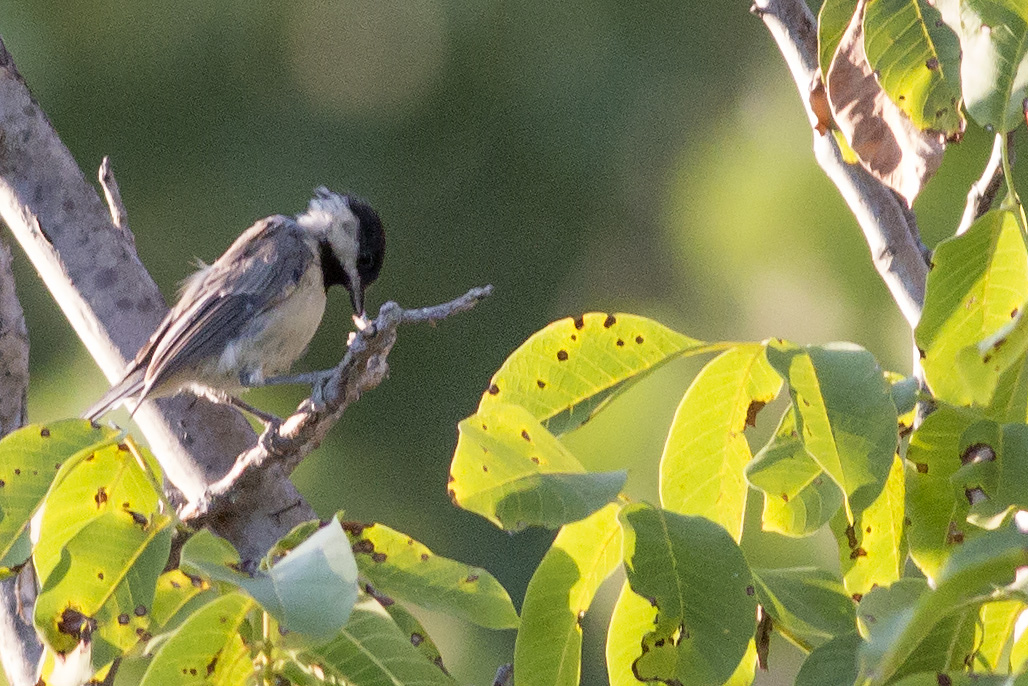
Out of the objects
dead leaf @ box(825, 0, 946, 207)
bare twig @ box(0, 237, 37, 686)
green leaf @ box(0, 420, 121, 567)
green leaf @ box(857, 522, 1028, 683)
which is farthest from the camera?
bare twig @ box(0, 237, 37, 686)

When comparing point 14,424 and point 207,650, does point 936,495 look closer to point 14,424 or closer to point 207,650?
point 207,650

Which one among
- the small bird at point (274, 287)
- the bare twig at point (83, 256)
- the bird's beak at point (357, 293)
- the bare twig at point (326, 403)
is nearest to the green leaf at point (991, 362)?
the bare twig at point (326, 403)

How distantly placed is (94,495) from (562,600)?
1.53ft

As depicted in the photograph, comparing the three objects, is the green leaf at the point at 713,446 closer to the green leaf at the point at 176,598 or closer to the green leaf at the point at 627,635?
the green leaf at the point at 627,635

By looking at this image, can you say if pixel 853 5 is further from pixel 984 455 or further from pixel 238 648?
pixel 238 648

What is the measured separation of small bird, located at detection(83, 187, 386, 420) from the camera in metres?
2.56

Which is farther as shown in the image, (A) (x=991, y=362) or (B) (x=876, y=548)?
(B) (x=876, y=548)

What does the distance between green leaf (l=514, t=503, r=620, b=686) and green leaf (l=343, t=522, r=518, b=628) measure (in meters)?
0.02

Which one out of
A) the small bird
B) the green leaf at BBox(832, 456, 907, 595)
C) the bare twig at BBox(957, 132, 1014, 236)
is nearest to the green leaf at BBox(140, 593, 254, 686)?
Answer: the green leaf at BBox(832, 456, 907, 595)

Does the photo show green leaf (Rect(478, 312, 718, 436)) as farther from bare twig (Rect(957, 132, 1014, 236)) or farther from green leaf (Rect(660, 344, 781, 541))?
bare twig (Rect(957, 132, 1014, 236))

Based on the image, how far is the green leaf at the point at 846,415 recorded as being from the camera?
781mm

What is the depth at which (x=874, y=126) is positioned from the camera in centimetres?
116

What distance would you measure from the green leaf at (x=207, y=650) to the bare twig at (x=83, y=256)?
45.8 inches

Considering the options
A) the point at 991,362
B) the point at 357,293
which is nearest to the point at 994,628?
the point at 991,362
